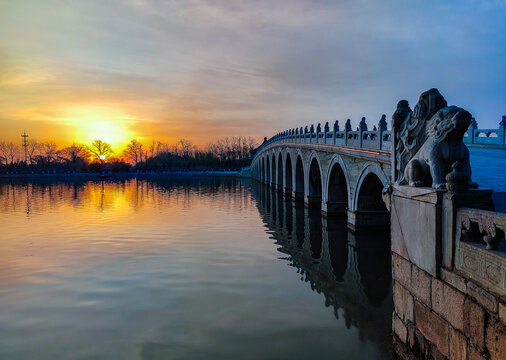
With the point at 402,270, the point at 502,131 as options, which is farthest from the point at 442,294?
the point at 502,131

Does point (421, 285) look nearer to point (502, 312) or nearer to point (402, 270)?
point (402, 270)

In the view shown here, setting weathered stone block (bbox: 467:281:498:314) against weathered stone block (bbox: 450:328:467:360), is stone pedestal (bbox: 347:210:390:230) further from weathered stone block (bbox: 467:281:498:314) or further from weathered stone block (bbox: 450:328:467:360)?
weathered stone block (bbox: 467:281:498:314)

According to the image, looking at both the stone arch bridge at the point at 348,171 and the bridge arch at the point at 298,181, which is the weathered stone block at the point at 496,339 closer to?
the stone arch bridge at the point at 348,171

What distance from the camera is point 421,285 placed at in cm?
509

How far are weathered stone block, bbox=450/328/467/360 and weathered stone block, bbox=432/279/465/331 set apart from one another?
9 cm

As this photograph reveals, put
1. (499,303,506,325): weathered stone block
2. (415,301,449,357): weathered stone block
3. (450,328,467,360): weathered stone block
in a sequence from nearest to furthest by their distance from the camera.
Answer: (499,303,506,325): weathered stone block → (450,328,467,360): weathered stone block → (415,301,449,357): weathered stone block

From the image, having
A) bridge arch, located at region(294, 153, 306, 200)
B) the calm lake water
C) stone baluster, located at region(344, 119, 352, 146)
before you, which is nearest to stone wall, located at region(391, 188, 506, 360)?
the calm lake water

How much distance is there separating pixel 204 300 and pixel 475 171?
21.8 feet

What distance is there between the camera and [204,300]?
8.32 metres

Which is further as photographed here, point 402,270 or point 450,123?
point 402,270

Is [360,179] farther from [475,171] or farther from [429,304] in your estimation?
[429,304]

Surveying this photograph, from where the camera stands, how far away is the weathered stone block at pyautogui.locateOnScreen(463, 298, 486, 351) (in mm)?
3744

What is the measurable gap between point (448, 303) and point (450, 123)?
246 cm

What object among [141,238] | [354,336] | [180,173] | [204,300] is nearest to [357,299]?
[354,336]
